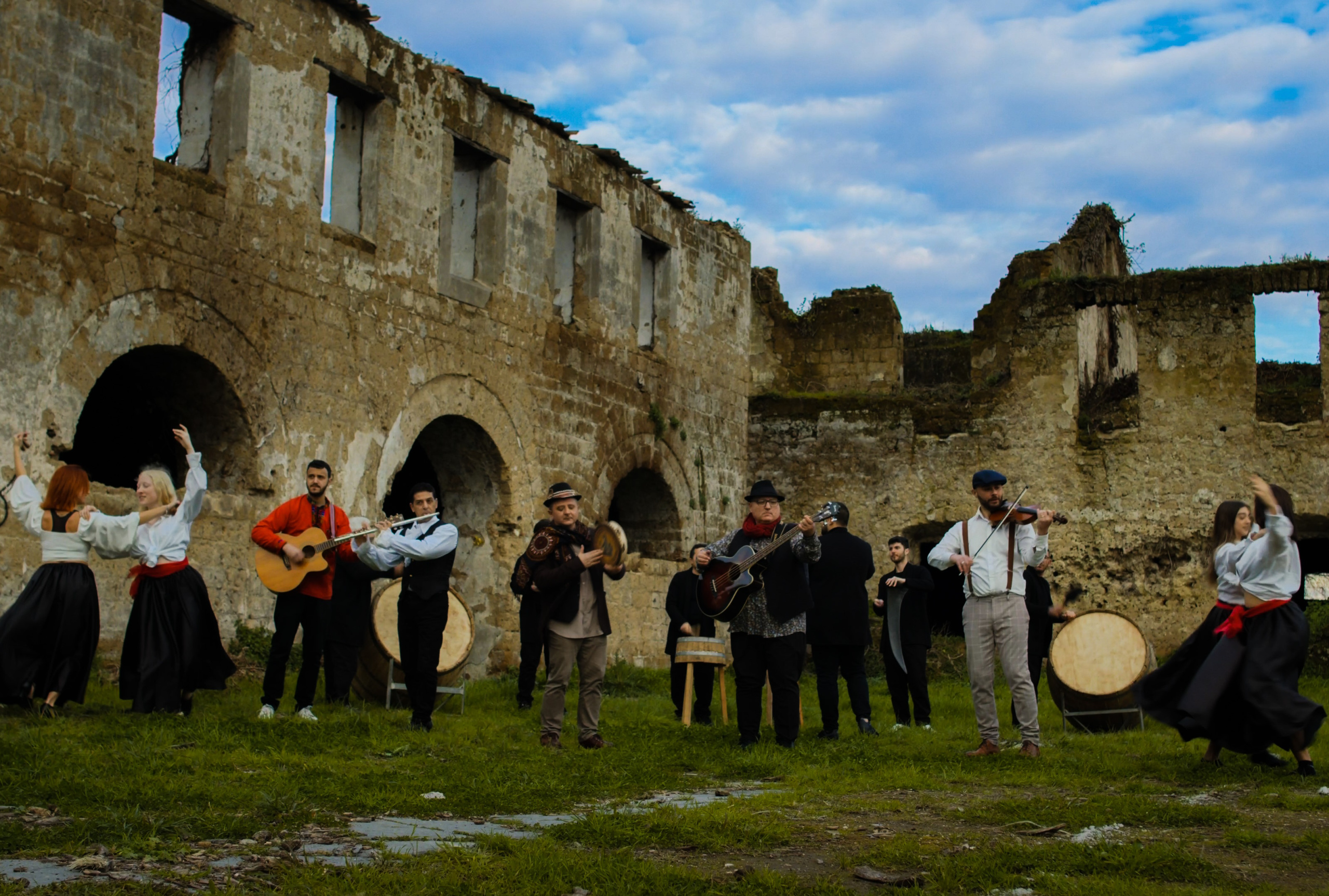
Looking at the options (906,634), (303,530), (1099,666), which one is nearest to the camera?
(303,530)

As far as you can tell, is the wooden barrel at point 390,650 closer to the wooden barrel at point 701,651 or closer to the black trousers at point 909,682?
the wooden barrel at point 701,651

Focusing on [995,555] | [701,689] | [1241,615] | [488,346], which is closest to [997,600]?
[995,555]

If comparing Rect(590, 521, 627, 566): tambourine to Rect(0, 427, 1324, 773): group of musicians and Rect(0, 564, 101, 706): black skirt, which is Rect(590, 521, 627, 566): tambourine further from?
Rect(0, 564, 101, 706): black skirt

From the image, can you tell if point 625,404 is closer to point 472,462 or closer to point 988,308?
point 472,462

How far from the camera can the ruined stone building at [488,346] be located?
35.4 feet

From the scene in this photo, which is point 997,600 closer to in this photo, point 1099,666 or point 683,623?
point 1099,666

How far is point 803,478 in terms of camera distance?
19.4 meters

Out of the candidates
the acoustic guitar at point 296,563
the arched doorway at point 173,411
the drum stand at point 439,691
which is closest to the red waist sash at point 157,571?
the acoustic guitar at point 296,563

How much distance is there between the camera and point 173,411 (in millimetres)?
12102

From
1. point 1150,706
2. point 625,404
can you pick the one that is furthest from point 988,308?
point 1150,706

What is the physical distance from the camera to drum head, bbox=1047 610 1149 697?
10102 millimetres

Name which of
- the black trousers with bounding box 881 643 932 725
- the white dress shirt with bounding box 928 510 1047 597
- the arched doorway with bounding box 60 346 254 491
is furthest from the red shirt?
the black trousers with bounding box 881 643 932 725

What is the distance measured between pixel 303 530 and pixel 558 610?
2.08 meters

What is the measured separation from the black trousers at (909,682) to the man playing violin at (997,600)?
81.8 inches
